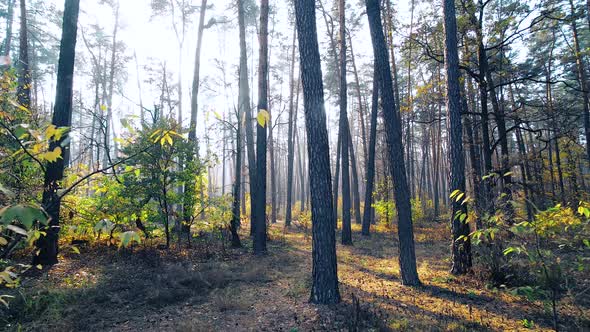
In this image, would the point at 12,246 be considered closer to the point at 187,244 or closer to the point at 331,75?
the point at 187,244

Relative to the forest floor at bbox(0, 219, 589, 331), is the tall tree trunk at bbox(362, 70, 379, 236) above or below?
above

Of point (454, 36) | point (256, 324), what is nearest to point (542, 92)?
point (454, 36)

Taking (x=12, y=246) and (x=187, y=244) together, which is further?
(x=187, y=244)

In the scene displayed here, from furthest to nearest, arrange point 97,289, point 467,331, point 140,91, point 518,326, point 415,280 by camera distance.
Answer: point 140,91
point 415,280
point 97,289
point 518,326
point 467,331

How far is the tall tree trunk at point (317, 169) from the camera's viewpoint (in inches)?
216

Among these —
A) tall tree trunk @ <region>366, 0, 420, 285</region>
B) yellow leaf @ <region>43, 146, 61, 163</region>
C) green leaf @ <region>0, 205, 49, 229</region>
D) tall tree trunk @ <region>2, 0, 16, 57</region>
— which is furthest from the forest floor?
tall tree trunk @ <region>2, 0, 16, 57</region>

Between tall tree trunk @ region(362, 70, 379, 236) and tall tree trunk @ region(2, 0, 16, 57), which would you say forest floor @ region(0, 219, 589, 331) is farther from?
tall tree trunk @ region(2, 0, 16, 57)

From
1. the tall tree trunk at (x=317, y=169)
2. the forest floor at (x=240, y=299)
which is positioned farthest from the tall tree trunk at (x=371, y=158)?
the tall tree trunk at (x=317, y=169)

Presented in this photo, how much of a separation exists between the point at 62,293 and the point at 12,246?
18.0 ft

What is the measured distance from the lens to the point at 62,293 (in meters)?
5.59

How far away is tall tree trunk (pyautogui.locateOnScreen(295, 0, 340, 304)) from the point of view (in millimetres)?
5492

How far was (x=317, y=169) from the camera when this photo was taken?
5.57m

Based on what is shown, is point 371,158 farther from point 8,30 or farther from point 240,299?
point 8,30

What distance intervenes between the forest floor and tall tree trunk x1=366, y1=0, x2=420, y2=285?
1.93 ft
